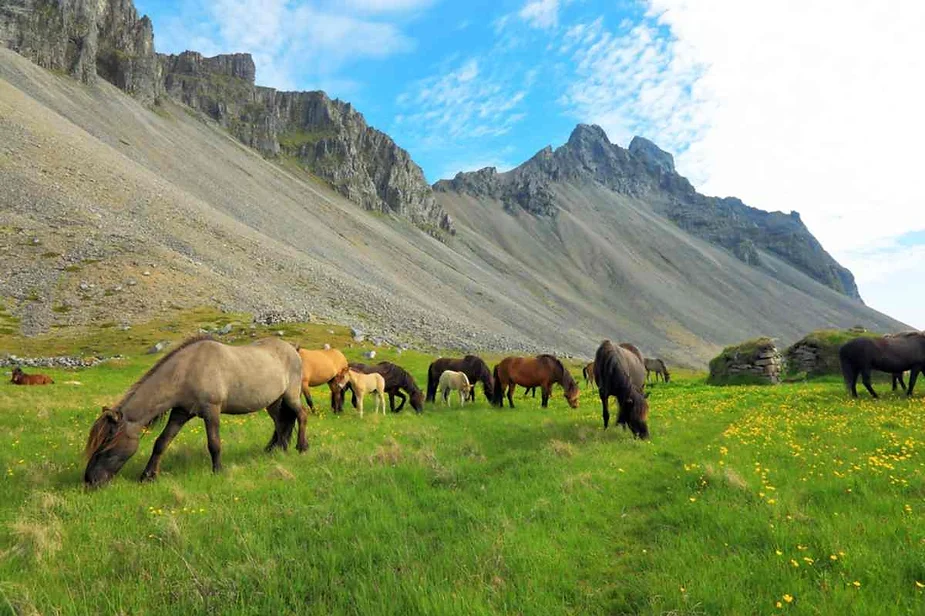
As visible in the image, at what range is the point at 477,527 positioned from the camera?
248 inches

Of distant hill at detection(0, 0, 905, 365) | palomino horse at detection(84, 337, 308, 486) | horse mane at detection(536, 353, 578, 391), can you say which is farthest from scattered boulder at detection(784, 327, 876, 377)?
palomino horse at detection(84, 337, 308, 486)

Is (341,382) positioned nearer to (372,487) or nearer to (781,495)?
(372,487)

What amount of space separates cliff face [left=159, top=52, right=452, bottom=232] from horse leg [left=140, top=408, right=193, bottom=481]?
14551 cm

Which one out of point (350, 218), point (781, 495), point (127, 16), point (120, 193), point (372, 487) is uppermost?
point (127, 16)

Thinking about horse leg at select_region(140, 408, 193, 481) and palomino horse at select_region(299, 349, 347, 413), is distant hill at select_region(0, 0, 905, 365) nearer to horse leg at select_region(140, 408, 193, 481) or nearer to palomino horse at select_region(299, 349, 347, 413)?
palomino horse at select_region(299, 349, 347, 413)

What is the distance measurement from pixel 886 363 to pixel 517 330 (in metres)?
66.7

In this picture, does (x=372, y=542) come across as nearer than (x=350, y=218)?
Yes

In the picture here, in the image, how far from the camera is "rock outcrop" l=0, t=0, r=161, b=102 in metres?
98.8

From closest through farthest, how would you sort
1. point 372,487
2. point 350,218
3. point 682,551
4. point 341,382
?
point 682,551
point 372,487
point 341,382
point 350,218

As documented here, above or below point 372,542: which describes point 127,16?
above

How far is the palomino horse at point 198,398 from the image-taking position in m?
8.55

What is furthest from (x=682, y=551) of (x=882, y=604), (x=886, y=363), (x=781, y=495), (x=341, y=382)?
(x=886, y=363)

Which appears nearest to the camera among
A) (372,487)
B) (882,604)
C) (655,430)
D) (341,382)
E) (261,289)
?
(882,604)

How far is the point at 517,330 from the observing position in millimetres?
85062
